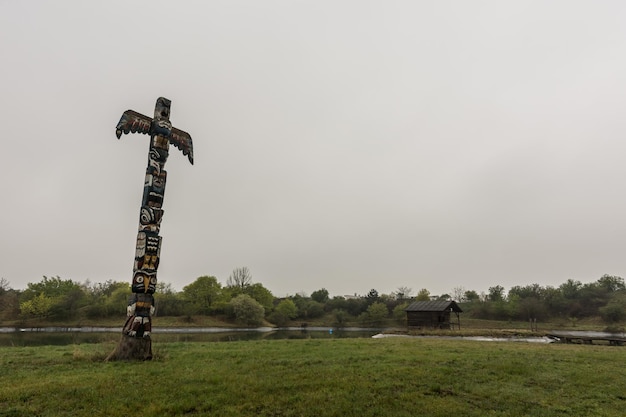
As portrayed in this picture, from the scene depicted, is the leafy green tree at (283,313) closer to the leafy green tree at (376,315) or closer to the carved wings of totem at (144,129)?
the leafy green tree at (376,315)

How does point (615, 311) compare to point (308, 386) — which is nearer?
point (308, 386)

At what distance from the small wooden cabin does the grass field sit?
2911 centimetres

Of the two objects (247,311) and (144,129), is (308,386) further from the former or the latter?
(247,311)

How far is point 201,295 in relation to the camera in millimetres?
Result: 73375

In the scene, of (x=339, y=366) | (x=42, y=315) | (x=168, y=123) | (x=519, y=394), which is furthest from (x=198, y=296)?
(x=519, y=394)

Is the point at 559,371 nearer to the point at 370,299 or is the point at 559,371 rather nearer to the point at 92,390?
the point at 92,390

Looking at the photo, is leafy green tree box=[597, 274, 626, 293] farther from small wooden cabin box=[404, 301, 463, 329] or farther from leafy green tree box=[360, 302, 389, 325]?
small wooden cabin box=[404, 301, 463, 329]

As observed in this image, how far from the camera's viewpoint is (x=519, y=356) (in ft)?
50.3

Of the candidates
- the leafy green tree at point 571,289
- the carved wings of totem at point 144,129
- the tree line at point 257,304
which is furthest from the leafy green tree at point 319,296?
the carved wings of totem at point 144,129

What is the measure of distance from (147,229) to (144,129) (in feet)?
15.9

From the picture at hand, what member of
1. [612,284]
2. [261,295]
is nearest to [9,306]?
[261,295]

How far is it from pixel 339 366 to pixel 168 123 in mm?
13695

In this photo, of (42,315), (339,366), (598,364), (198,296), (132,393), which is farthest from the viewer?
(198,296)

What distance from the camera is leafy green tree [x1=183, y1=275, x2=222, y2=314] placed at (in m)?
72.1
